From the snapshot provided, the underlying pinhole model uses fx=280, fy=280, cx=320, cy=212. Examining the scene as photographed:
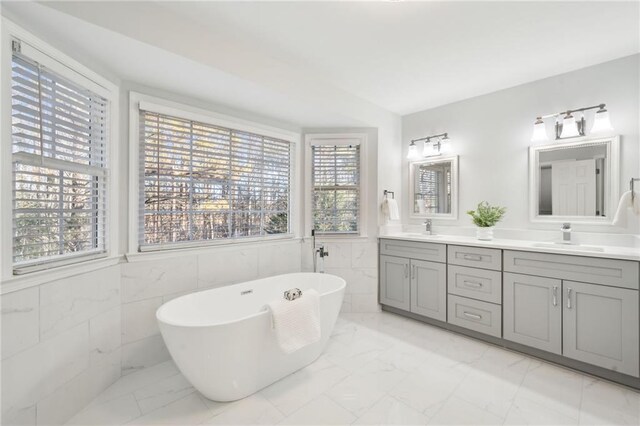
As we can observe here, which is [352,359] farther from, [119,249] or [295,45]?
[295,45]

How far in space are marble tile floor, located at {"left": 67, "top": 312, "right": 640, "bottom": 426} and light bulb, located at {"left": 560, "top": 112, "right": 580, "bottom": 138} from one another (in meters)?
1.96

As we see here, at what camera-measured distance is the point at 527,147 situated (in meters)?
2.74

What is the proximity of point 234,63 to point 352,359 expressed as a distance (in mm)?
2474

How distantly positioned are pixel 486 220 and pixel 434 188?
774mm

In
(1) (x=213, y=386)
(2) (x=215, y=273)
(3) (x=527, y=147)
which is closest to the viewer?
(1) (x=213, y=386)

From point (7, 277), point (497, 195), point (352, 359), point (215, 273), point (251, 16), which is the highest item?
point (251, 16)

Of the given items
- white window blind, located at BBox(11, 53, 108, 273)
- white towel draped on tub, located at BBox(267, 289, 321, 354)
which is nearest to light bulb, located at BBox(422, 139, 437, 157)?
white towel draped on tub, located at BBox(267, 289, 321, 354)

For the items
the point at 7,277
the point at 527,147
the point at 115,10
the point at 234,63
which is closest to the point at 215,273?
the point at 7,277

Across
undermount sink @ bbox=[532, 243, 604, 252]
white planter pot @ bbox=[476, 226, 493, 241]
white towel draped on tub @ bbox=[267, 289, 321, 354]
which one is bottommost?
white towel draped on tub @ bbox=[267, 289, 321, 354]

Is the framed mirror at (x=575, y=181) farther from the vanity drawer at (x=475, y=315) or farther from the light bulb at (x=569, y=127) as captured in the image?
the vanity drawer at (x=475, y=315)

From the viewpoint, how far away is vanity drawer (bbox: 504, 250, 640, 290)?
1.88m

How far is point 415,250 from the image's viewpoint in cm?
301

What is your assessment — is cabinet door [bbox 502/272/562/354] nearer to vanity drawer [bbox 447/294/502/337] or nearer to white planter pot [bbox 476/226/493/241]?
vanity drawer [bbox 447/294/502/337]

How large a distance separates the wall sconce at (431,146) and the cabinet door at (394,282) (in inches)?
52.1
